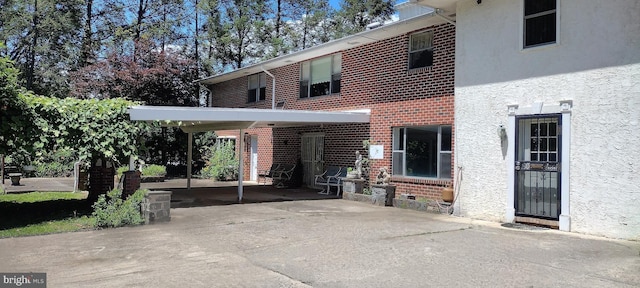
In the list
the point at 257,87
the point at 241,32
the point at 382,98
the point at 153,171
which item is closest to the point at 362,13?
the point at 241,32

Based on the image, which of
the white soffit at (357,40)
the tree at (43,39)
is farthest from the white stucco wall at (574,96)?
the tree at (43,39)

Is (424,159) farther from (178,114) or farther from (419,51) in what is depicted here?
(178,114)

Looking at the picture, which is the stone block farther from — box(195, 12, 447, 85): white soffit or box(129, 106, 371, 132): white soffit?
box(195, 12, 447, 85): white soffit

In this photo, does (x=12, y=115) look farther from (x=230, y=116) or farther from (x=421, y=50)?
(x=421, y=50)

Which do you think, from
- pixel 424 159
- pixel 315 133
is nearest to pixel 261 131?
pixel 315 133

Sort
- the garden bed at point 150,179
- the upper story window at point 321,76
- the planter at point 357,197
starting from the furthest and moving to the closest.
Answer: the garden bed at point 150,179 → the upper story window at point 321,76 → the planter at point 357,197

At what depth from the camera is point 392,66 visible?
13.8 m

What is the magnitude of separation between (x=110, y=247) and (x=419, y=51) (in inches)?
372

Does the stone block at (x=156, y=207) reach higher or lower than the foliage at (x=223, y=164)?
lower

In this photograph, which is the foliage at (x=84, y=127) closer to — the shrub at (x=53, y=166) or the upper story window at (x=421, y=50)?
the upper story window at (x=421, y=50)

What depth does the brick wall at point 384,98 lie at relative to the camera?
12211mm

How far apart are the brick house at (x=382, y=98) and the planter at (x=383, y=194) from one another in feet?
1.54

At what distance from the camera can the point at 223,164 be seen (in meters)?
22.0

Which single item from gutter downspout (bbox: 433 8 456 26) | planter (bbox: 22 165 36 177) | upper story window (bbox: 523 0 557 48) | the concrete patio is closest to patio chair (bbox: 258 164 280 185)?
the concrete patio
